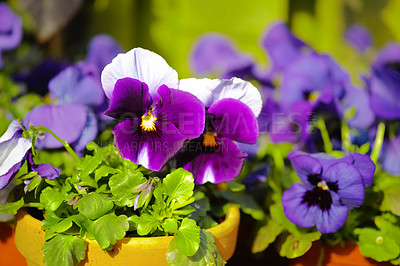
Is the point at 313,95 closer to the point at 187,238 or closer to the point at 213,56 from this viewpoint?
the point at 213,56

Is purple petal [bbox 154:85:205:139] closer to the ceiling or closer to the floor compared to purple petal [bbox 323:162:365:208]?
closer to the ceiling

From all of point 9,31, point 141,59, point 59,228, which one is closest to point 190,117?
point 141,59

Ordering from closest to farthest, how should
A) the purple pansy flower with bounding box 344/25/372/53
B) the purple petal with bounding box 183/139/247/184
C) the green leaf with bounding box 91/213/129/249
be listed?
A: the green leaf with bounding box 91/213/129/249, the purple petal with bounding box 183/139/247/184, the purple pansy flower with bounding box 344/25/372/53

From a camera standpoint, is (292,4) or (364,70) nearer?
(364,70)

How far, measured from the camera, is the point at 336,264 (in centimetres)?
77

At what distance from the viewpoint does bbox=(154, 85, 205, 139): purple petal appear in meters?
0.63

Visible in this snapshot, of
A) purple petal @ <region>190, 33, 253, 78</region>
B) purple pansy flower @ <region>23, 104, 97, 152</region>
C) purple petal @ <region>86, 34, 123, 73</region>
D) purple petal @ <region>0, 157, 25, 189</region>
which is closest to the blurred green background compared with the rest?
purple petal @ <region>190, 33, 253, 78</region>

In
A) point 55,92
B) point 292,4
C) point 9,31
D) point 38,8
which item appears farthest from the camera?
point 292,4

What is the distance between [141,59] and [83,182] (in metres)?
0.20

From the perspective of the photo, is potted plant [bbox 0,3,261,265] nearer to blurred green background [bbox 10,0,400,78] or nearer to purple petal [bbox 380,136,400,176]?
purple petal [bbox 380,136,400,176]

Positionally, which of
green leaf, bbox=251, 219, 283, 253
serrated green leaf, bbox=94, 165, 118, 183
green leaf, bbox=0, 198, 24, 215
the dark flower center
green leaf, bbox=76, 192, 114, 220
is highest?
serrated green leaf, bbox=94, 165, 118, 183

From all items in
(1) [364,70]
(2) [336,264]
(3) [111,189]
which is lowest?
(2) [336,264]

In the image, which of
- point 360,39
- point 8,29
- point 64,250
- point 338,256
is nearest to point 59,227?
point 64,250

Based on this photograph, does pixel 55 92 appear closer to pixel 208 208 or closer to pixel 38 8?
pixel 208 208
